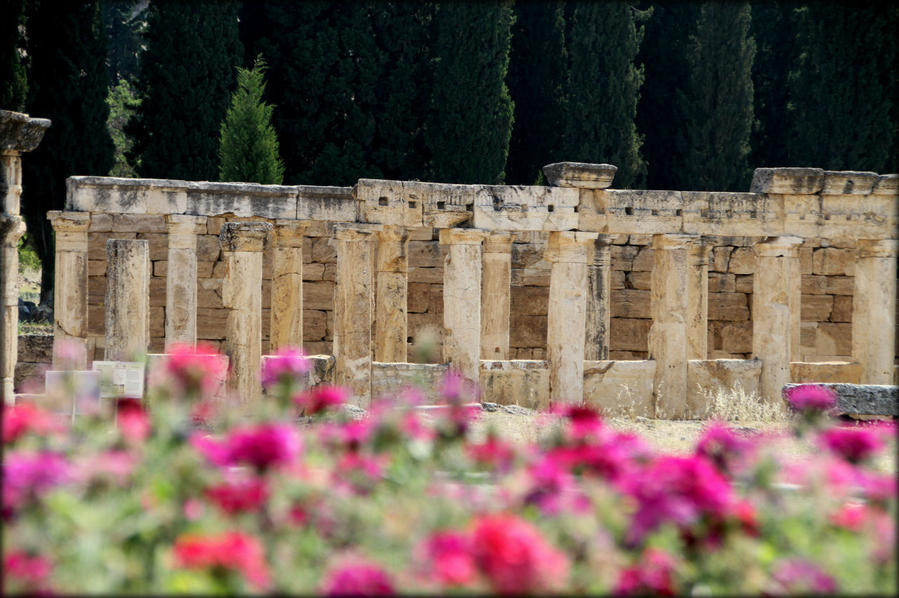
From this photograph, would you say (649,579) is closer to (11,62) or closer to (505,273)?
(505,273)

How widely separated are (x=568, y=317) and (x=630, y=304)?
5.36 m

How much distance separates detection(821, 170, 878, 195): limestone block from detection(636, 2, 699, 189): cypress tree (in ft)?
40.2

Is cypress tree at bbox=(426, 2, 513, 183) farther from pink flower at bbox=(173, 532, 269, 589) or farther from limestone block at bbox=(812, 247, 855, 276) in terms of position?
pink flower at bbox=(173, 532, 269, 589)

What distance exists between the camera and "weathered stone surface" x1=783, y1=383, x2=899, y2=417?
1413cm

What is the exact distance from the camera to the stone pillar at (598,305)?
19219mm

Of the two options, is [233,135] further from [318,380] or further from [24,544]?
[24,544]

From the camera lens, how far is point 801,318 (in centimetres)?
2308

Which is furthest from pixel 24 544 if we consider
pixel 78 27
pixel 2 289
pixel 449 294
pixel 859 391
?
pixel 78 27

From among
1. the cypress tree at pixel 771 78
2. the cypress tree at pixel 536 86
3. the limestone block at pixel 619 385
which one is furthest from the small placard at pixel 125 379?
the cypress tree at pixel 771 78

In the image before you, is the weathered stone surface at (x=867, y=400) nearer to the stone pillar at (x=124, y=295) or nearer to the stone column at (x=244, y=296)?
the stone column at (x=244, y=296)

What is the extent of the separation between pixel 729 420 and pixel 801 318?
23.7 ft

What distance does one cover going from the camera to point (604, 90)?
28.4 meters

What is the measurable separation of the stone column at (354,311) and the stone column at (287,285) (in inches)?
99.2

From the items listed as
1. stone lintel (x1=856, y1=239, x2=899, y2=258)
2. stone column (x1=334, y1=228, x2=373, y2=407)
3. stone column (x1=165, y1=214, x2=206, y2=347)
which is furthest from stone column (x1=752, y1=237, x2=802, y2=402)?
stone column (x1=165, y1=214, x2=206, y2=347)
